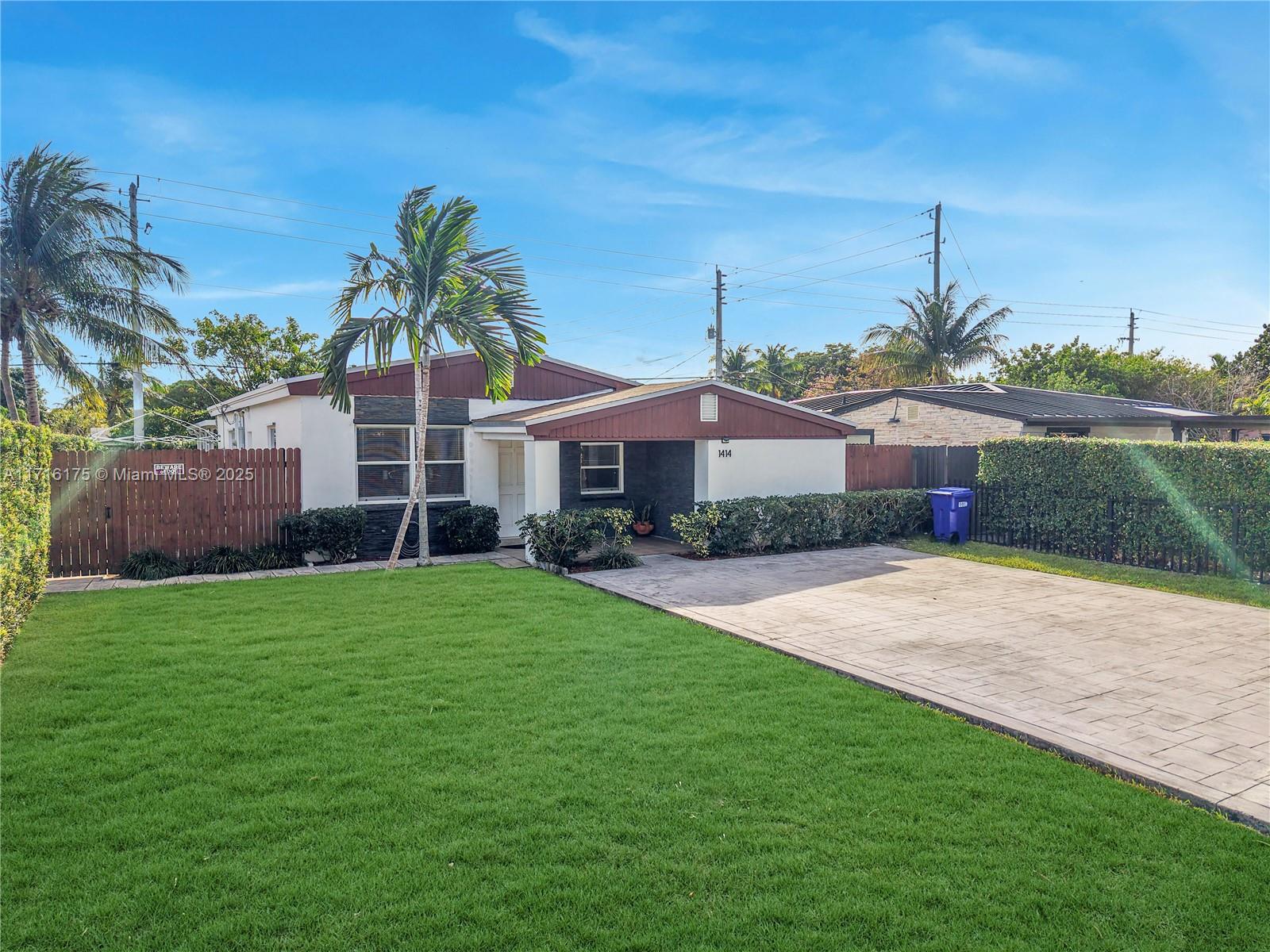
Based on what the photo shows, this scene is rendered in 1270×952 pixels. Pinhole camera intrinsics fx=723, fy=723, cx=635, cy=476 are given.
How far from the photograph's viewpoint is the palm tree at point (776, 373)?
1702 inches

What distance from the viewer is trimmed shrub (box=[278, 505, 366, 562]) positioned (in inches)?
480

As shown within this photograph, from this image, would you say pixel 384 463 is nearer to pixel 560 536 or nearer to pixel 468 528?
pixel 468 528

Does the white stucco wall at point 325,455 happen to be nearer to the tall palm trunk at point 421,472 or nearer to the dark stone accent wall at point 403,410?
the dark stone accent wall at point 403,410

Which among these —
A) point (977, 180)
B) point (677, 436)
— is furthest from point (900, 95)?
point (677, 436)

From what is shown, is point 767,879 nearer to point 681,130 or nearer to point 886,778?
point 886,778

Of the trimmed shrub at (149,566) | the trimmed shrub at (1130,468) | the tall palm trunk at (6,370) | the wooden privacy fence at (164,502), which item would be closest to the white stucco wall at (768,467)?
the trimmed shrub at (1130,468)

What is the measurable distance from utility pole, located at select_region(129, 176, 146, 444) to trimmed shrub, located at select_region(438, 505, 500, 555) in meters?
9.86

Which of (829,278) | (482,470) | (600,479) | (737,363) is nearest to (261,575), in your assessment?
(482,470)

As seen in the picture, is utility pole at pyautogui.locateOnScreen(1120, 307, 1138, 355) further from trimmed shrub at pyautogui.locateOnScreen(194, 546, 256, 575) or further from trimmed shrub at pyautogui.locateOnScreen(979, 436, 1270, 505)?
trimmed shrub at pyautogui.locateOnScreen(194, 546, 256, 575)

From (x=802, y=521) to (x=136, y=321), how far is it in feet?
52.4

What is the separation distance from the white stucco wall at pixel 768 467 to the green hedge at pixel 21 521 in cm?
989

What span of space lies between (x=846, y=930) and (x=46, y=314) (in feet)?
65.4

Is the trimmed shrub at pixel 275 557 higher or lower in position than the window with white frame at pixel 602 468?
lower

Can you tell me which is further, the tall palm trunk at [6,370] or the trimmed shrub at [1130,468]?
the tall palm trunk at [6,370]
